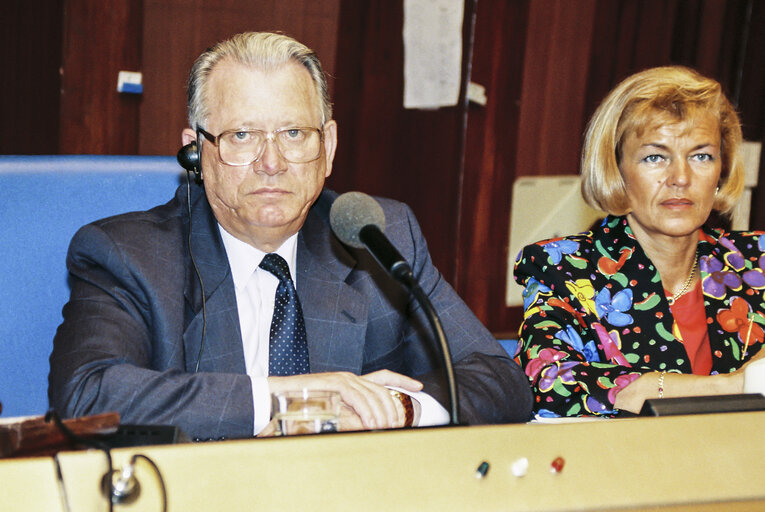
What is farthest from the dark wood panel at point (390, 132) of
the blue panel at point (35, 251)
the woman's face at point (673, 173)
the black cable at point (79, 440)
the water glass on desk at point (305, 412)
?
the black cable at point (79, 440)

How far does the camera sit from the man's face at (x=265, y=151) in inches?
64.9

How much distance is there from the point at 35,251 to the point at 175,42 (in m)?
1.98

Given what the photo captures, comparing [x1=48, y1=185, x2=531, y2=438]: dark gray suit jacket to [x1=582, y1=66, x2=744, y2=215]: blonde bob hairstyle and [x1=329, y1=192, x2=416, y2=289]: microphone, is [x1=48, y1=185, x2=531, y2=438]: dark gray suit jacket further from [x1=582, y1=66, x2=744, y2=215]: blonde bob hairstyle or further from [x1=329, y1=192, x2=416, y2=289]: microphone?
[x1=582, y1=66, x2=744, y2=215]: blonde bob hairstyle

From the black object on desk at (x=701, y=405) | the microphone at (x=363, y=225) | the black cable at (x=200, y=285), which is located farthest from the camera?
the black cable at (x=200, y=285)

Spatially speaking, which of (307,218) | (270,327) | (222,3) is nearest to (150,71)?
(222,3)

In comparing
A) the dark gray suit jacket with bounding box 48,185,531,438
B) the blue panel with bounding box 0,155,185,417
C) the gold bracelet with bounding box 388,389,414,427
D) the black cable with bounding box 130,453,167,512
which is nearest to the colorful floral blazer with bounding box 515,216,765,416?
the dark gray suit jacket with bounding box 48,185,531,438

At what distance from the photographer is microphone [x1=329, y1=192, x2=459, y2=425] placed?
3.52 feet

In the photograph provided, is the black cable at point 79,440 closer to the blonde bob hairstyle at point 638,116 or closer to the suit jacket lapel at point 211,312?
the suit jacket lapel at point 211,312

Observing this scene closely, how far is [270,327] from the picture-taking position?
169cm

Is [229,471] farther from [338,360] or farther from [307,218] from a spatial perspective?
[307,218]

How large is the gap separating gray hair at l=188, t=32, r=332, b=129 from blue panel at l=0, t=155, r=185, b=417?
0.21 metres

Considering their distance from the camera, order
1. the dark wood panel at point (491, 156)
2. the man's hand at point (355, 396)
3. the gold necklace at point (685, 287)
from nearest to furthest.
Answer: the man's hand at point (355, 396) < the gold necklace at point (685, 287) < the dark wood panel at point (491, 156)

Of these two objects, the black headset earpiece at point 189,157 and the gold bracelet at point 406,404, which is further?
the black headset earpiece at point 189,157

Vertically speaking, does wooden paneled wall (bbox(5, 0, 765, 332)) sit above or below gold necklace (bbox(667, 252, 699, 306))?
above
